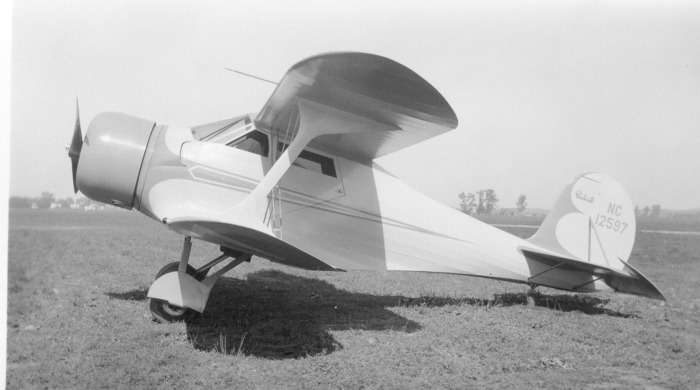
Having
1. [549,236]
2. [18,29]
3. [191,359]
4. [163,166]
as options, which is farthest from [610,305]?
[18,29]

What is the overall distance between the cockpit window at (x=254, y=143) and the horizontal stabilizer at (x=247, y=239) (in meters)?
1.17

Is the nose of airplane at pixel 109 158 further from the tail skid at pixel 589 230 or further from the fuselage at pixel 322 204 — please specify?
the tail skid at pixel 589 230

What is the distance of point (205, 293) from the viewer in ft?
15.1

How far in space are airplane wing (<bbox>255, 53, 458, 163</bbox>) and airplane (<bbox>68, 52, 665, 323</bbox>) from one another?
0.02 meters

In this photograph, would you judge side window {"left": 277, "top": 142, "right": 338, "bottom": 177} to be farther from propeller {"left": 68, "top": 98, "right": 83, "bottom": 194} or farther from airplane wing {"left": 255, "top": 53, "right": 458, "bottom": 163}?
propeller {"left": 68, "top": 98, "right": 83, "bottom": 194}

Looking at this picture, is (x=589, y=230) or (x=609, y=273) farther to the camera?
(x=589, y=230)

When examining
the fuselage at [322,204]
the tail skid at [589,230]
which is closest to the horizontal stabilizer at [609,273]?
the tail skid at [589,230]

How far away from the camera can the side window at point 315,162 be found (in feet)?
16.4

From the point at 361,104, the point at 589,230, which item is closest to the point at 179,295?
the point at 361,104

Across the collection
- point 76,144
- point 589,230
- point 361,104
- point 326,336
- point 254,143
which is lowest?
point 326,336

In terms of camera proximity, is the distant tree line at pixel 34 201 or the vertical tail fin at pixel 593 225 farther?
the vertical tail fin at pixel 593 225

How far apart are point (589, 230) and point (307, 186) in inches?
169

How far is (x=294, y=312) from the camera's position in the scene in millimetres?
5578

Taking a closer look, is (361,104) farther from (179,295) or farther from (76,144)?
(76,144)
